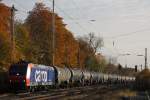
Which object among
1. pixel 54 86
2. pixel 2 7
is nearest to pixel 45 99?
pixel 54 86

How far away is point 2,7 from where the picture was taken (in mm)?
74312

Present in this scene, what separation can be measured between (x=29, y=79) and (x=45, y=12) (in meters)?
49.3

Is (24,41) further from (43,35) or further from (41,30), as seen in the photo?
(41,30)

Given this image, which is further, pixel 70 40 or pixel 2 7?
pixel 70 40

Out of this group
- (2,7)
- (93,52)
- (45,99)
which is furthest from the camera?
(93,52)

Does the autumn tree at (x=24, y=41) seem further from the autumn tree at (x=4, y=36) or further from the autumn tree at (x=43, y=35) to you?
the autumn tree at (x=4, y=36)

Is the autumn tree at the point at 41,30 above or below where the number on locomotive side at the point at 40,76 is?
above

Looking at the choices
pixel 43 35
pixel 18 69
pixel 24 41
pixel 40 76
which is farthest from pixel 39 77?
pixel 43 35

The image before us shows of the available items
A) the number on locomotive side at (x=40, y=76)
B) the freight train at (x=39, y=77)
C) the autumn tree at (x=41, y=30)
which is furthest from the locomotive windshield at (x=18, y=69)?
the autumn tree at (x=41, y=30)

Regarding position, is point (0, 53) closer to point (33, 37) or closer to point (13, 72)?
point (13, 72)

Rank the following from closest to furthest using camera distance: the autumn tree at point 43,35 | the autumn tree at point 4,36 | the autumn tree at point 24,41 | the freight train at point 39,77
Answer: the freight train at point 39,77 → the autumn tree at point 4,36 → the autumn tree at point 24,41 → the autumn tree at point 43,35

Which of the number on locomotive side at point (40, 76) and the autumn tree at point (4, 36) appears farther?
the autumn tree at point (4, 36)

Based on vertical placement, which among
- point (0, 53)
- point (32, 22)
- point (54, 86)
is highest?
point (32, 22)

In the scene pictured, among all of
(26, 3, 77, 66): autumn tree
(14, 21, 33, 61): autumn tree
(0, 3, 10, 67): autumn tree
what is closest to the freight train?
(0, 3, 10, 67): autumn tree
